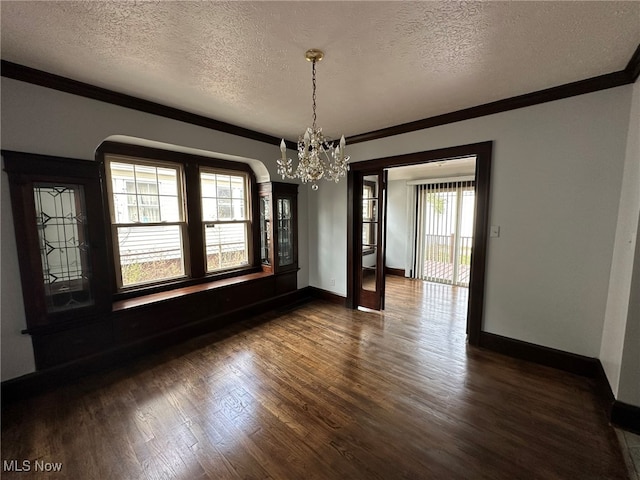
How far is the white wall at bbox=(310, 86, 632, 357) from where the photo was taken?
2262 millimetres

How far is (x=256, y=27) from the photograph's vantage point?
1595mm

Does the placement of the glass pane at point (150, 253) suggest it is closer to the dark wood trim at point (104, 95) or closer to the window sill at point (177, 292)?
the window sill at point (177, 292)

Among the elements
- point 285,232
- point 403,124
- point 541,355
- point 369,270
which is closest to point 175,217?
point 285,232

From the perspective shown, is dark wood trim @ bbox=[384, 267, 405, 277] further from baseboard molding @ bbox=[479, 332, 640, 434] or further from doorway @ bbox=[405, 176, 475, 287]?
baseboard molding @ bbox=[479, 332, 640, 434]

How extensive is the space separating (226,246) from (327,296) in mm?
1956

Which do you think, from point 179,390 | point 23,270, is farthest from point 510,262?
point 23,270

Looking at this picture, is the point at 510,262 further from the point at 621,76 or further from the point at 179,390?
the point at 179,390

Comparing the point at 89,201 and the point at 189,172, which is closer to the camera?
the point at 89,201

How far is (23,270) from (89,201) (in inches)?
29.4

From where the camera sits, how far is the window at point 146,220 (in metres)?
2.91

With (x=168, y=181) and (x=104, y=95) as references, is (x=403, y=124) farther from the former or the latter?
(x=104, y=95)

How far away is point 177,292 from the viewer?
3.21 metres

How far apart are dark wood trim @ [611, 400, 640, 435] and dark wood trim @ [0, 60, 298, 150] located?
4.61 m

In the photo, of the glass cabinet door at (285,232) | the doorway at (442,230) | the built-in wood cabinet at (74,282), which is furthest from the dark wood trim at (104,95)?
the doorway at (442,230)
